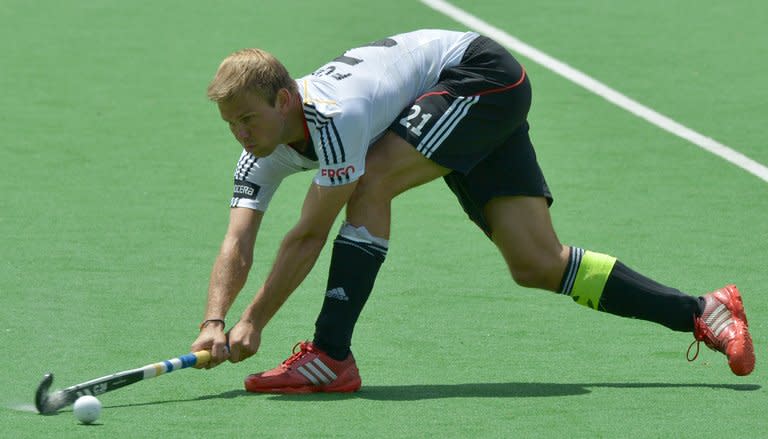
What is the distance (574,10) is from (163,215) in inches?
244

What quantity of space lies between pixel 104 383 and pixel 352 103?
1245 mm

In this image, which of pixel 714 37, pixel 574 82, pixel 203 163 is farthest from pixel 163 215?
pixel 714 37

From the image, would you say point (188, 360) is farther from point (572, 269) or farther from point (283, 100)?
point (572, 269)

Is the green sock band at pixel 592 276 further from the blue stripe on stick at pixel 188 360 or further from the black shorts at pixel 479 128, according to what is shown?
the blue stripe on stick at pixel 188 360

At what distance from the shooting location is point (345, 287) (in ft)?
19.1

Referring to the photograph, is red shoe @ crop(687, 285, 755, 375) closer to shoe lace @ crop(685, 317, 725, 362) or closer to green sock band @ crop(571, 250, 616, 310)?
shoe lace @ crop(685, 317, 725, 362)

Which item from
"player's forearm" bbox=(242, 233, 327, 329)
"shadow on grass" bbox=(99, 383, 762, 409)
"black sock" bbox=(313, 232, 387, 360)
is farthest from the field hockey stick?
"black sock" bbox=(313, 232, 387, 360)

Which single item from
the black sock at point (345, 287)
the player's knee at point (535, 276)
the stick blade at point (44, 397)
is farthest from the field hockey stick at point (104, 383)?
the player's knee at point (535, 276)

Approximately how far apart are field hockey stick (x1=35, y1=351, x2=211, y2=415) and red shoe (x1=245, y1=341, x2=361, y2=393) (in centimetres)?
22

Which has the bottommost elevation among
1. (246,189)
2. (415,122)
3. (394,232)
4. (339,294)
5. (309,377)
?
(394,232)

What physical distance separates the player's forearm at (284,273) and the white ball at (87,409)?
67cm

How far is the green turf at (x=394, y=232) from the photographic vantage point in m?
5.68

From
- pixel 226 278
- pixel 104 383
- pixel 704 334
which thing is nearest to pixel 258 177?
pixel 226 278

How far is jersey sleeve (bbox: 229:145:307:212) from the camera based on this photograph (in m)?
6.16
